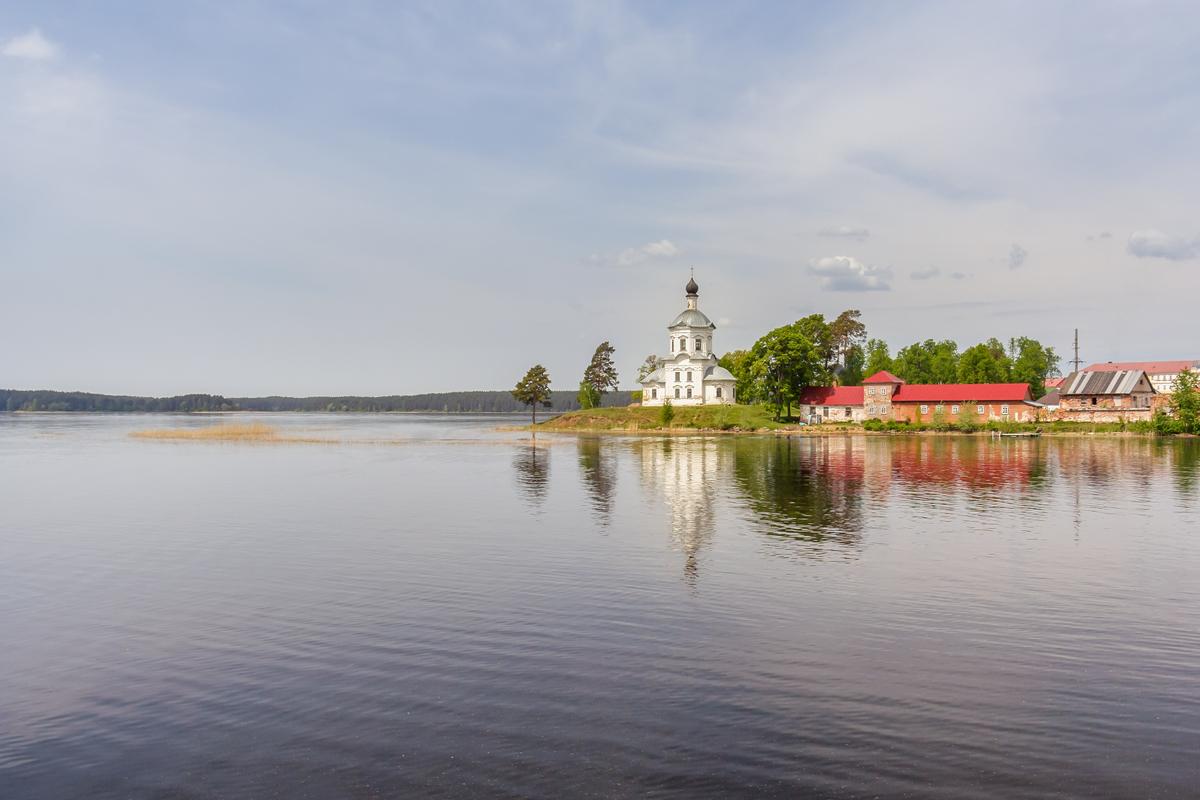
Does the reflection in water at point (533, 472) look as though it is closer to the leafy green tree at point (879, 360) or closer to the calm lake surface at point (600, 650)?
the calm lake surface at point (600, 650)

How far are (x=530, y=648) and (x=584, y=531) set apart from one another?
580 inches

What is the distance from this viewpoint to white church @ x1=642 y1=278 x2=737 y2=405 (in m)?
140

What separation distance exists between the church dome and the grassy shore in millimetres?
16056

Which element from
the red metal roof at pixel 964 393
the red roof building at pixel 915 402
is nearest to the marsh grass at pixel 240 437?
the red roof building at pixel 915 402

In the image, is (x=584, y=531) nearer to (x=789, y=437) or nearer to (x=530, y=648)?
(x=530, y=648)

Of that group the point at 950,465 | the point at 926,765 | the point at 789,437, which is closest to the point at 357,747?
the point at 926,765

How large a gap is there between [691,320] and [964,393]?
45351 mm

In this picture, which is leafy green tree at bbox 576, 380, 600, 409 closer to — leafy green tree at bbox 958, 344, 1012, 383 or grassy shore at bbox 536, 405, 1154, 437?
grassy shore at bbox 536, 405, 1154, 437

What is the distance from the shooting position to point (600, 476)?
53.7 m

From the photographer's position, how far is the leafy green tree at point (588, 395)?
155 meters

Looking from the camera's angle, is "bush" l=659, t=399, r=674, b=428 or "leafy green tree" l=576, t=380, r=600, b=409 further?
"leafy green tree" l=576, t=380, r=600, b=409

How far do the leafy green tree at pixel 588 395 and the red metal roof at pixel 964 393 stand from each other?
5524 centimetres

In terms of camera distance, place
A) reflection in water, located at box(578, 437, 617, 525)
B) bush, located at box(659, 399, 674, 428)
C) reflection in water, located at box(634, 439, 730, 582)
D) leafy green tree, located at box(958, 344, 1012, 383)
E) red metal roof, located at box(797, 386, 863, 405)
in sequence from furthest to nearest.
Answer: leafy green tree, located at box(958, 344, 1012, 383) < bush, located at box(659, 399, 674, 428) < red metal roof, located at box(797, 386, 863, 405) < reflection in water, located at box(578, 437, 617, 525) < reflection in water, located at box(634, 439, 730, 582)

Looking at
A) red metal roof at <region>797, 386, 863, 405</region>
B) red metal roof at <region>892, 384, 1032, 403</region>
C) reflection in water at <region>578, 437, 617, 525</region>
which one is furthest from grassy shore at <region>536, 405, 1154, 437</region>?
reflection in water at <region>578, 437, 617, 525</region>
